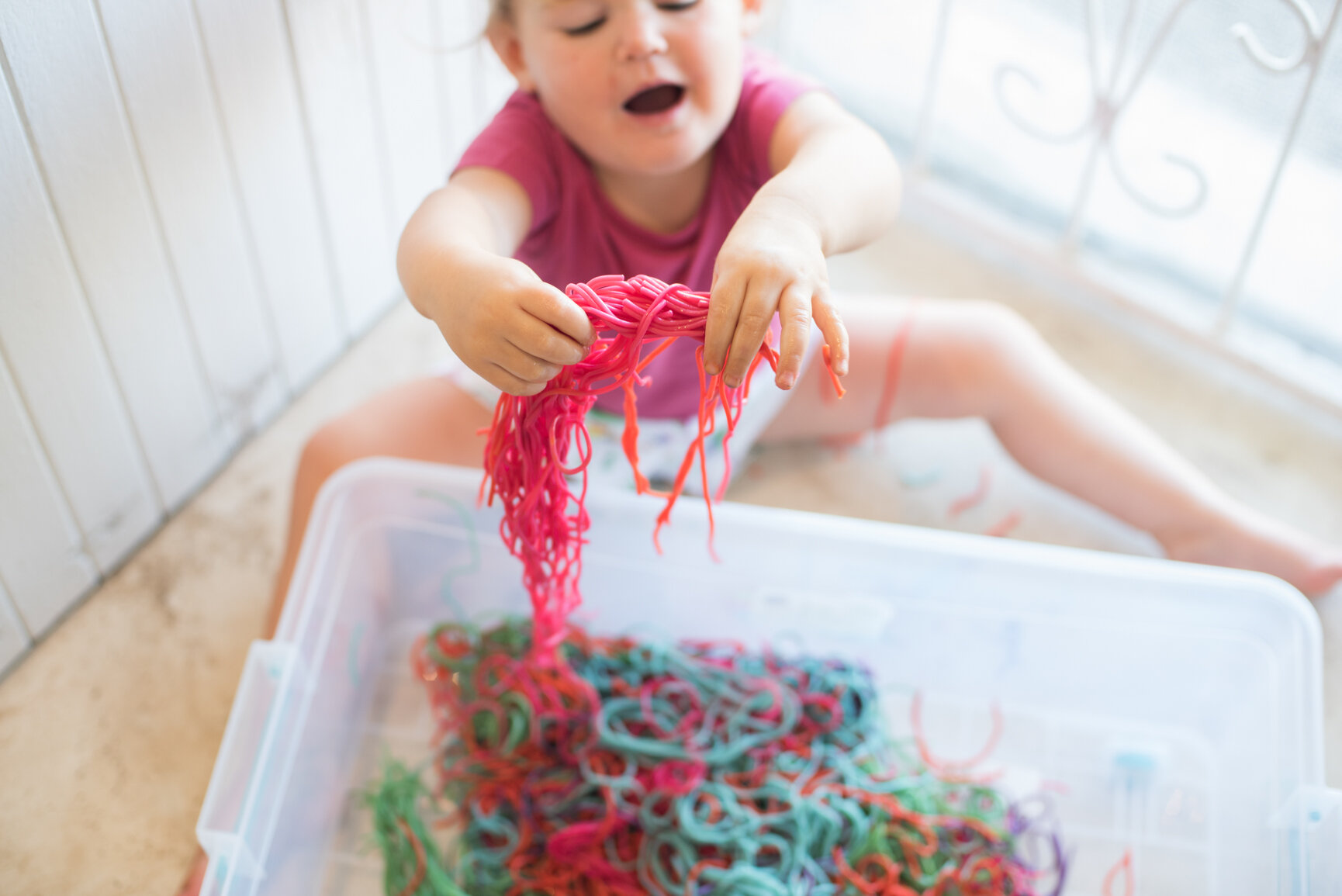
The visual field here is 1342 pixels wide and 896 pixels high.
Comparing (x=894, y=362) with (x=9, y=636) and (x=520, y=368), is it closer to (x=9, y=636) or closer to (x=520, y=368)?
(x=520, y=368)

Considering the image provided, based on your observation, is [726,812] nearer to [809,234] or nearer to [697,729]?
[697,729]

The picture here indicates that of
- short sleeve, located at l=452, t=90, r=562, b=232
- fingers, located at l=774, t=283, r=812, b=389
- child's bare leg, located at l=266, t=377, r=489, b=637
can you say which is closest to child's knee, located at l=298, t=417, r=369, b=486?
child's bare leg, located at l=266, t=377, r=489, b=637

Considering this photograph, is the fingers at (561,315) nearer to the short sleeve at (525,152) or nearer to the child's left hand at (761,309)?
the child's left hand at (761,309)

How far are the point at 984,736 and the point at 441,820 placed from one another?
425mm

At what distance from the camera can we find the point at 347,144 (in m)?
1.06

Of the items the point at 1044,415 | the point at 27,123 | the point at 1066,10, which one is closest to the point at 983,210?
the point at 1066,10

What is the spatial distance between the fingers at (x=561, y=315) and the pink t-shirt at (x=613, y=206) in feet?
0.78

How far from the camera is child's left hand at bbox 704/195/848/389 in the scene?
616 millimetres

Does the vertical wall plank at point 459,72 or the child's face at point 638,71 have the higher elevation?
the child's face at point 638,71

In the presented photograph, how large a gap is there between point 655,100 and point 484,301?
251 mm

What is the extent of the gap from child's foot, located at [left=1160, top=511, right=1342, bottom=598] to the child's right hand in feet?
2.02

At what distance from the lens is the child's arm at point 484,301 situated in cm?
64

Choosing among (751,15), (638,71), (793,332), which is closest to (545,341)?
(793,332)

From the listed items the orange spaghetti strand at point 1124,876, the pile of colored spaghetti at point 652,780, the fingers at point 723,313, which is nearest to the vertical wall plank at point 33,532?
the pile of colored spaghetti at point 652,780
